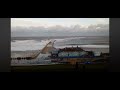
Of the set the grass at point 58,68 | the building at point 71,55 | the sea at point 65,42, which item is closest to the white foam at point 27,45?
the sea at point 65,42

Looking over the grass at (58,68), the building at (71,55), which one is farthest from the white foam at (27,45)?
the grass at (58,68)

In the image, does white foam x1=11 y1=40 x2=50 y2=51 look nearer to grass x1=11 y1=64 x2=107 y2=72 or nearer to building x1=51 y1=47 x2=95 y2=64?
building x1=51 y1=47 x2=95 y2=64

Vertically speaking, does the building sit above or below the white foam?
below

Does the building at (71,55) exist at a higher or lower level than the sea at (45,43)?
lower

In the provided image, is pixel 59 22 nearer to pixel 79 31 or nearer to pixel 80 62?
pixel 79 31

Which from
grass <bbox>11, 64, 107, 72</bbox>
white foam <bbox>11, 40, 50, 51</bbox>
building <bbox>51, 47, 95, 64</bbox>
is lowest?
grass <bbox>11, 64, 107, 72</bbox>

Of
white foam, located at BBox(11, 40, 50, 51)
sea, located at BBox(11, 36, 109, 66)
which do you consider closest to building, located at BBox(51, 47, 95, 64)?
sea, located at BBox(11, 36, 109, 66)

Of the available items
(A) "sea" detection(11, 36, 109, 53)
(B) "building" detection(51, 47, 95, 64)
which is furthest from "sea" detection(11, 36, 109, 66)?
(B) "building" detection(51, 47, 95, 64)

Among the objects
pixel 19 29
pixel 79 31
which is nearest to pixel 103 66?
pixel 79 31

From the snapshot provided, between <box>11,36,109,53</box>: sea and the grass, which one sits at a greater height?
<box>11,36,109,53</box>: sea

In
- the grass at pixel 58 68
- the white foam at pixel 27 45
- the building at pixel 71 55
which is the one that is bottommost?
the grass at pixel 58 68

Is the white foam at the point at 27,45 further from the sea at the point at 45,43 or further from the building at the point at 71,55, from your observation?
the building at the point at 71,55

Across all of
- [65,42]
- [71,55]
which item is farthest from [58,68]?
[65,42]

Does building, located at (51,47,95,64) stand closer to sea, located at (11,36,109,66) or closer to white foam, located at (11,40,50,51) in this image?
sea, located at (11,36,109,66)
